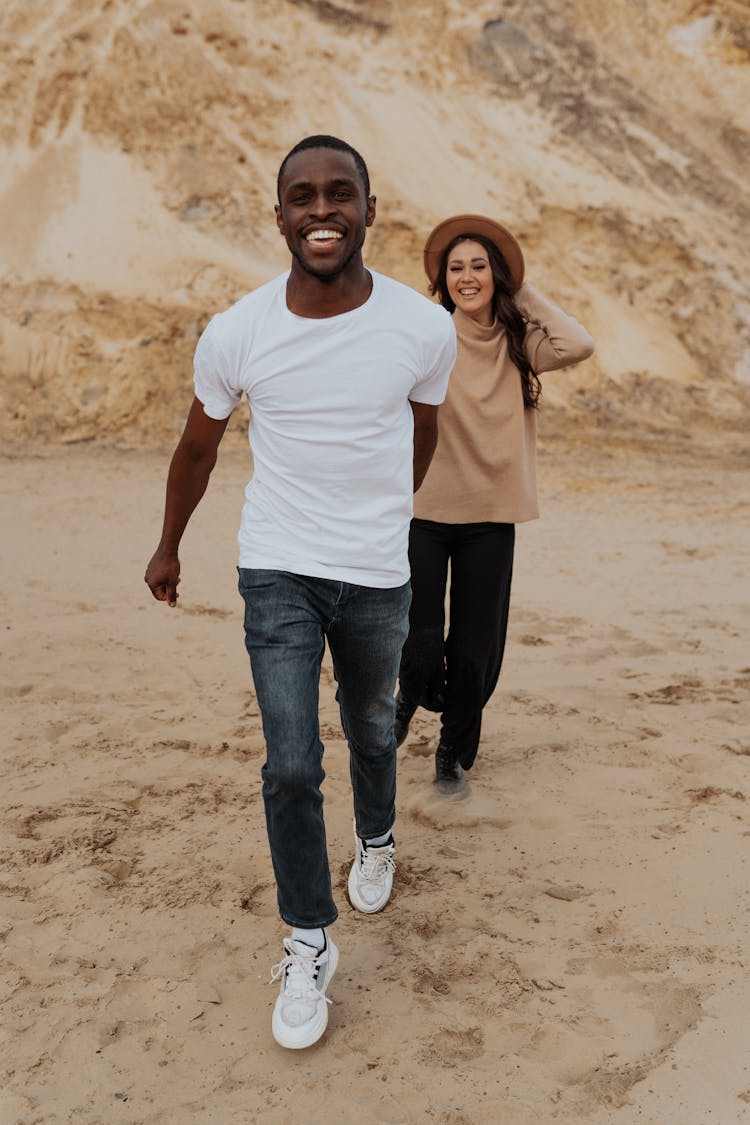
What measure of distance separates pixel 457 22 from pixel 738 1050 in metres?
18.3

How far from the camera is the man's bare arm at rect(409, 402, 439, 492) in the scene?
3.08 meters

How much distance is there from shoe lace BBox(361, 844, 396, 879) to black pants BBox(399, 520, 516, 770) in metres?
0.80

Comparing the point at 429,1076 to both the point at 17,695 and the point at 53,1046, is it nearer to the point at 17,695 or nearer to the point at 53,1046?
the point at 53,1046

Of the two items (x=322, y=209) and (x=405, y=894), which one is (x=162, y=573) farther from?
(x=405, y=894)

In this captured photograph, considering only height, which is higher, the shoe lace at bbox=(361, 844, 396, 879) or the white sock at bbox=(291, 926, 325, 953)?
the white sock at bbox=(291, 926, 325, 953)

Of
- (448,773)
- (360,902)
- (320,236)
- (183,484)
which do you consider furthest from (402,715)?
(320,236)

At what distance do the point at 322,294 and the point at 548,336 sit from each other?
1485 millimetres

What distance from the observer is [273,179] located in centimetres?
1608

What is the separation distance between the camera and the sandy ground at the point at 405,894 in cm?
257

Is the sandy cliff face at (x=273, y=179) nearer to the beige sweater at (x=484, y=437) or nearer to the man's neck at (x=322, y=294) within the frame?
the beige sweater at (x=484, y=437)

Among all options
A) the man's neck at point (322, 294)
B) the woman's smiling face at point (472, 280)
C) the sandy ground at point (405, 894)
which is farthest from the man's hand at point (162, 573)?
the woman's smiling face at point (472, 280)

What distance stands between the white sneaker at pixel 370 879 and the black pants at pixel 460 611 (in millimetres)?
788

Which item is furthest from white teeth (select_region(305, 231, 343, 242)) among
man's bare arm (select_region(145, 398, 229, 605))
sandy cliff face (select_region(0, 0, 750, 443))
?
sandy cliff face (select_region(0, 0, 750, 443))

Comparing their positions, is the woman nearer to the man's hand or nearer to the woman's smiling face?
the woman's smiling face
